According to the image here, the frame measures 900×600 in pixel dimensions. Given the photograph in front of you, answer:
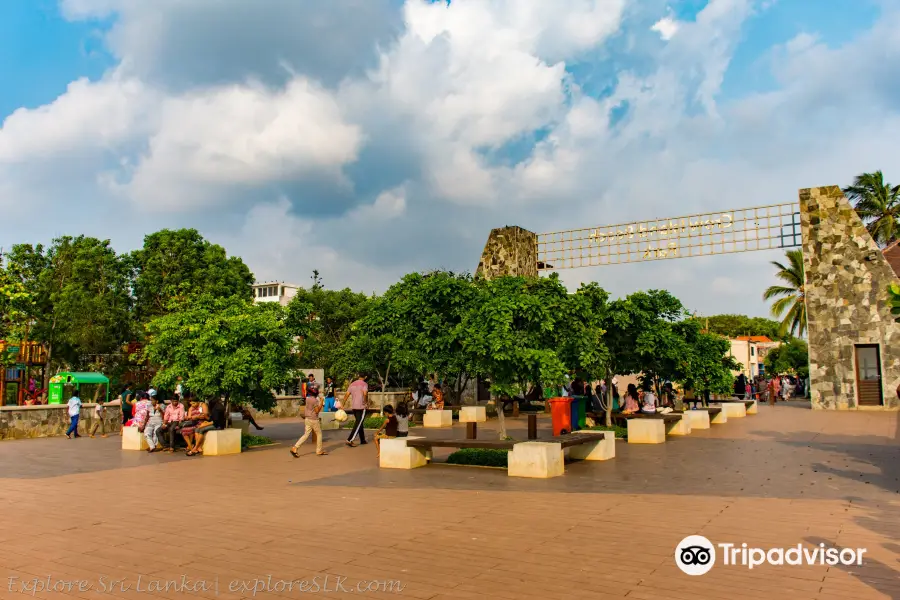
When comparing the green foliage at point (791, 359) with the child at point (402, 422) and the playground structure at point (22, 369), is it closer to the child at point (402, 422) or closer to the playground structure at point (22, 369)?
the child at point (402, 422)

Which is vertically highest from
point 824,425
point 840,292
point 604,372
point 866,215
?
point 866,215

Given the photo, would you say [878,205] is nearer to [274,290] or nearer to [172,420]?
[172,420]

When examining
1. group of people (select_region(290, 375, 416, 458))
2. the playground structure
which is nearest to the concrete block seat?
group of people (select_region(290, 375, 416, 458))

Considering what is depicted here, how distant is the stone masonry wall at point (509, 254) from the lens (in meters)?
36.3

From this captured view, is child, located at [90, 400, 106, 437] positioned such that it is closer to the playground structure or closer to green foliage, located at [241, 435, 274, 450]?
green foliage, located at [241, 435, 274, 450]

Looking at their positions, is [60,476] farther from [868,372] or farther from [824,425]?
[868,372]

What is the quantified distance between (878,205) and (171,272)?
42.2 meters

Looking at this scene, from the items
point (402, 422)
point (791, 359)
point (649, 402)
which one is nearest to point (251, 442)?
point (402, 422)

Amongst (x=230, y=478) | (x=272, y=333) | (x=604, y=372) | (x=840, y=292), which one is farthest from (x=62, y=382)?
(x=840, y=292)

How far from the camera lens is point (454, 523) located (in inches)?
304

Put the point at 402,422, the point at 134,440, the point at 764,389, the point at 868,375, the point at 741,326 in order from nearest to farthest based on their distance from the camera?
the point at 402,422 → the point at 134,440 → the point at 868,375 → the point at 764,389 → the point at 741,326

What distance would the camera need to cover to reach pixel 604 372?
1808cm

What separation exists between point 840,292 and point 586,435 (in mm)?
21307

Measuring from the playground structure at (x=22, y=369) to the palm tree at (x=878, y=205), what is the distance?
149 feet
